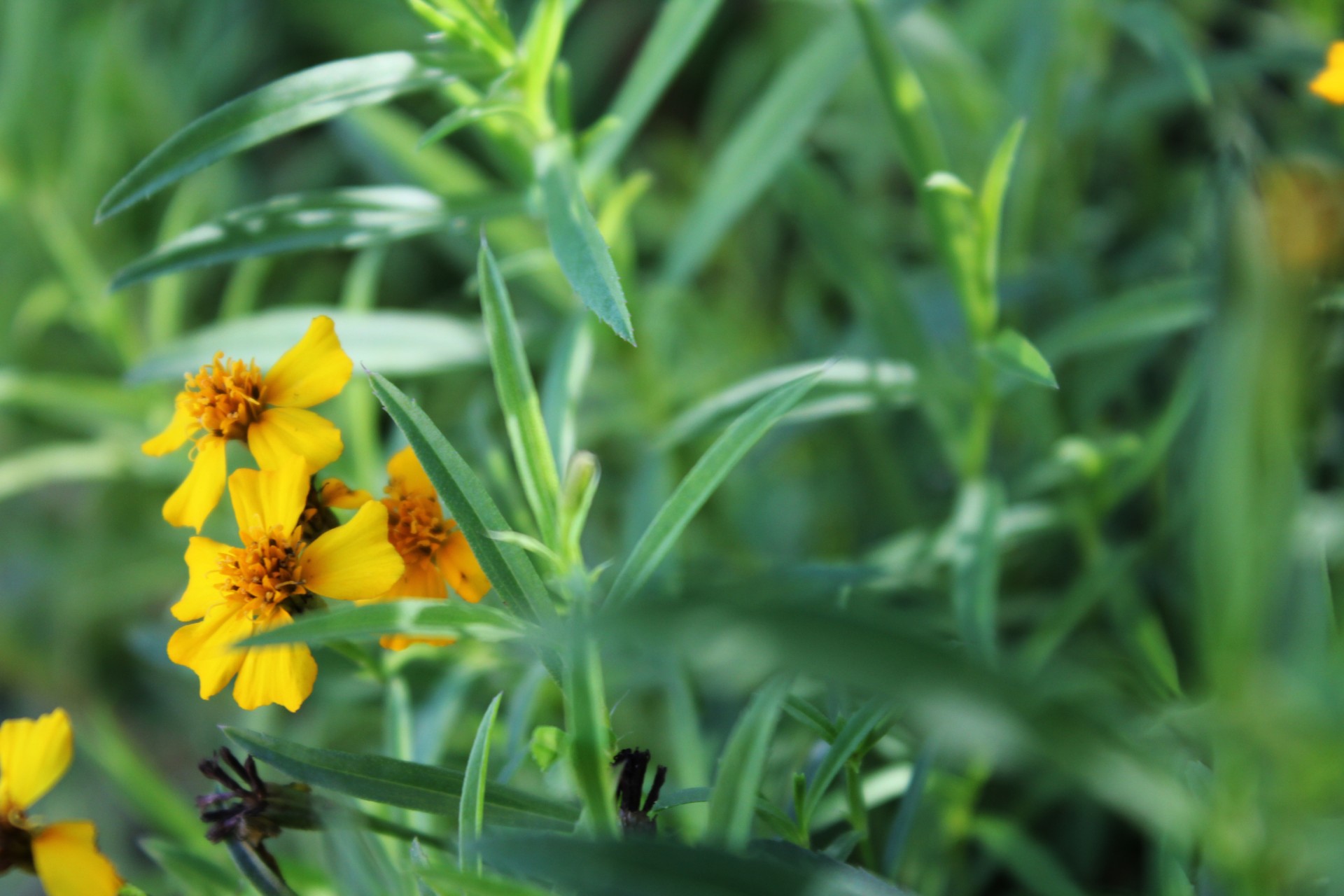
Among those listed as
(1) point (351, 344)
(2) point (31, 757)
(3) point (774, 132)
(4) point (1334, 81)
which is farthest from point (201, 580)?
(4) point (1334, 81)

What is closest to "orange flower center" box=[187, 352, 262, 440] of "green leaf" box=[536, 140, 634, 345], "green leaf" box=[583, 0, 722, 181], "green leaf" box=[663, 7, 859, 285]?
"green leaf" box=[536, 140, 634, 345]

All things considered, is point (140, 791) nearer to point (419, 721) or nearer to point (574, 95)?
point (419, 721)

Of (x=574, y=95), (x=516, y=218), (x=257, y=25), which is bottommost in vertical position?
(x=516, y=218)

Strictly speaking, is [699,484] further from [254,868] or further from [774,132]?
[774,132]

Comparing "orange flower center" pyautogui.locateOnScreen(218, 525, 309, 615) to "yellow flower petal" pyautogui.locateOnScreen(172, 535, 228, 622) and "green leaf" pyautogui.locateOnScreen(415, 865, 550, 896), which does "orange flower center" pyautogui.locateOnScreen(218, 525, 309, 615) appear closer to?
"yellow flower petal" pyautogui.locateOnScreen(172, 535, 228, 622)

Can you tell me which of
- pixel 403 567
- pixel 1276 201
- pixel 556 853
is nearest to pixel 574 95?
pixel 1276 201
